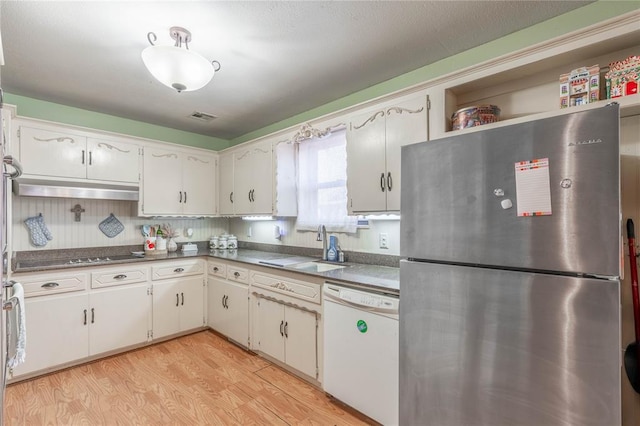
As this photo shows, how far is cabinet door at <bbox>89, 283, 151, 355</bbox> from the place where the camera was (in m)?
2.71

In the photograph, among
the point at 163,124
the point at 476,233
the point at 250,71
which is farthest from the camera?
the point at 163,124

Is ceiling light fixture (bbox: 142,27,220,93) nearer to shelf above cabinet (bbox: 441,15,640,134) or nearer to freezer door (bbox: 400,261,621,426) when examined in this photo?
shelf above cabinet (bbox: 441,15,640,134)

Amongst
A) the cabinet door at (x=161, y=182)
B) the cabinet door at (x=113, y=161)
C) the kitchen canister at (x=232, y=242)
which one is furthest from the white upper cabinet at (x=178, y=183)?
the kitchen canister at (x=232, y=242)

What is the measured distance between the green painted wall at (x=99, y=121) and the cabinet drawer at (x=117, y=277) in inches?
62.9

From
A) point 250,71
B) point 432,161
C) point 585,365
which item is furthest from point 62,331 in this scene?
point 585,365

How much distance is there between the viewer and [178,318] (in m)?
3.21

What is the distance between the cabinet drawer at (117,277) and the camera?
2.73 meters

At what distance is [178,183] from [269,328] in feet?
6.73

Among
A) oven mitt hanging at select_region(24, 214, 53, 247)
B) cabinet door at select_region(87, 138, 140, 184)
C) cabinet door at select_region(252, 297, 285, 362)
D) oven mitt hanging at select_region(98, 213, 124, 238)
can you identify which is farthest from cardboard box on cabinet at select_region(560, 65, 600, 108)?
oven mitt hanging at select_region(24, 214, 53, 247)

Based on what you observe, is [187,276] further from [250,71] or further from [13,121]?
[250,71]

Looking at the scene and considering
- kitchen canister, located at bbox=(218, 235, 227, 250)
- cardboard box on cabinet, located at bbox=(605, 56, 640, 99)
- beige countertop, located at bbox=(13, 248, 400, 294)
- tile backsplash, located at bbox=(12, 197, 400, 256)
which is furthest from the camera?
kitchen canister, located at bbox=(218, 235, 227, 250)

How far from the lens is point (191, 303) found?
10.8 feet

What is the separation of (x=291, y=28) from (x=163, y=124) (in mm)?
2504

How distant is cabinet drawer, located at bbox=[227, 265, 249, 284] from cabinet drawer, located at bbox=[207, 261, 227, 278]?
9cm
